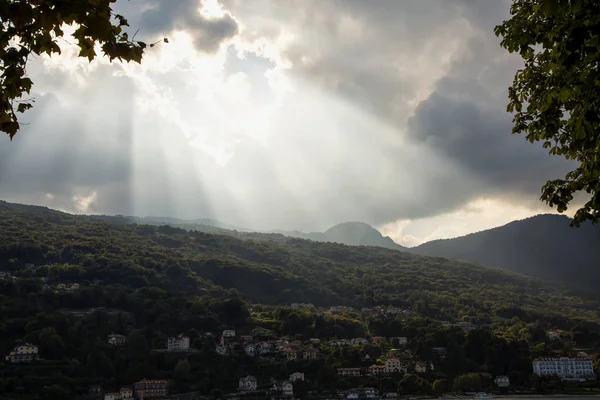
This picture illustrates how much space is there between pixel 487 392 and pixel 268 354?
2629cm

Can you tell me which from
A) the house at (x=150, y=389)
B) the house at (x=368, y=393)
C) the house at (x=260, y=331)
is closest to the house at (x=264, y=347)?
the house at (x=260, y=331)

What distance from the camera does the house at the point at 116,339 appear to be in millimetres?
60219

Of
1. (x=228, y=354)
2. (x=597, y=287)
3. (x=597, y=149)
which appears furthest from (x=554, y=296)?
(x=597, y=149)

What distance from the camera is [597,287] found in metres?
172

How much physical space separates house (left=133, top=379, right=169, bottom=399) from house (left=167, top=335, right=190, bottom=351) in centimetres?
879

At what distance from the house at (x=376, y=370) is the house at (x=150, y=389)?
24413 mm

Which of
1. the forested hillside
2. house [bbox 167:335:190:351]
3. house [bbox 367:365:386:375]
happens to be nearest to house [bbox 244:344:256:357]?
the forested hillside

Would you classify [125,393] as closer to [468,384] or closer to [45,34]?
[468,384]

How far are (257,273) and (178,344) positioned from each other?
5582 centimetres

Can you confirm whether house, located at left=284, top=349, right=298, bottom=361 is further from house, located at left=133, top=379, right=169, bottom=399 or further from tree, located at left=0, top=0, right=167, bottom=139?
tree, located at left=0, top=0, right=167, bottom=139

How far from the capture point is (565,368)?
226 ft

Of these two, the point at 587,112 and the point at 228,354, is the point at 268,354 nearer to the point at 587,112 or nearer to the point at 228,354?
the point at 228,354

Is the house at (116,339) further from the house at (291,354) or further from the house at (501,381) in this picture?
the house at (501,381)

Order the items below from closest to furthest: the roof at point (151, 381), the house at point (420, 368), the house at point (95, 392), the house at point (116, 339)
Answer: the house at point (95, 392) → the roof at point (151, 381) → the house at point (116, 339) → the house at point (420, 368)
